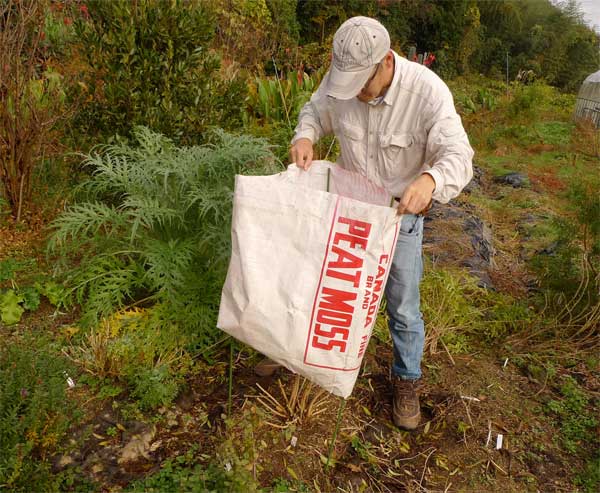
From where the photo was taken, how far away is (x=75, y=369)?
7.22 feet

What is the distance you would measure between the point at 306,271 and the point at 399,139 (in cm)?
66

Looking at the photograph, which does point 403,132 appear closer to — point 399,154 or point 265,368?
point 399,154

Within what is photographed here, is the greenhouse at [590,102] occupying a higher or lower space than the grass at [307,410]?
higher

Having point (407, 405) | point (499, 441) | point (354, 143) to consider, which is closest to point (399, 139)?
point (354, 143)

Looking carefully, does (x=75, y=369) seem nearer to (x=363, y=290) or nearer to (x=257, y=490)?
(x=257, y=490)

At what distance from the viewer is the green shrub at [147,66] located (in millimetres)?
3279

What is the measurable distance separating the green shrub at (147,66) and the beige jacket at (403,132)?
1583mm

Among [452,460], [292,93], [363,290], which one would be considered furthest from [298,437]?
[292,93]

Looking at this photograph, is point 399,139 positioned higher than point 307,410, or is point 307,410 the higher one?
point 399,139

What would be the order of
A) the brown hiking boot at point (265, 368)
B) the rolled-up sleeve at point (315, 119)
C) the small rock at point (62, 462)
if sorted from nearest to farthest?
the small rock at point (62, 462) → the rolled-up sleeve at point (315, 119) → the brown hiking boot at point (265, 368)

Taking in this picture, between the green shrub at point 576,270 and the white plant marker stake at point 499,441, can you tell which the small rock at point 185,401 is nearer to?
the white plant marker stake at point 499,441

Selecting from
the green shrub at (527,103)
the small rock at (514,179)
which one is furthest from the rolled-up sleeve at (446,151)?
the green shrub at (527,103)

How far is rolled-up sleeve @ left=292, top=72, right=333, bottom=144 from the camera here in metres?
2.17

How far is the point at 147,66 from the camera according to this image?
3326 mm
